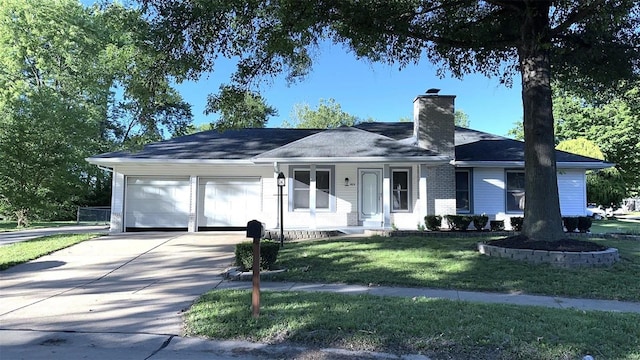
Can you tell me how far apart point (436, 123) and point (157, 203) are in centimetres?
1103

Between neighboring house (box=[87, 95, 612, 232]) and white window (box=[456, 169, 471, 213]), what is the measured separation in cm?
4

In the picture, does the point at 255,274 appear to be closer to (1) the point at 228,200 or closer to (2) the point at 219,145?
(1) the point at 228,200

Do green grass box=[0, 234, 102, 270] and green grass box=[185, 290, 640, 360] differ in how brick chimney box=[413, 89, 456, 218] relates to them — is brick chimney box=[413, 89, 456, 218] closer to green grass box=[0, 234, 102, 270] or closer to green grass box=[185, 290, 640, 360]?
green grass box=[185, 290, 640, 360]

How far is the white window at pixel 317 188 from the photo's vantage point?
651 inches

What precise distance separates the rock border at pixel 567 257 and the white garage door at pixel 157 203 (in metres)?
12.2

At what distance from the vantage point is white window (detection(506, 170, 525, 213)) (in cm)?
1738

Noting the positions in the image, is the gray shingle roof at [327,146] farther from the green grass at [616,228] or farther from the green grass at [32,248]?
the green grass at [32,248]

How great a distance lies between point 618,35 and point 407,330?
11.5m

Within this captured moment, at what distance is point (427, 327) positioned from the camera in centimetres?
512

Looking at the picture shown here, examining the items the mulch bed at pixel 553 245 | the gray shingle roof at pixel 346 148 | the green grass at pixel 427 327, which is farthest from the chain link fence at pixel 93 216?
the mulch bed at pixel 553 245

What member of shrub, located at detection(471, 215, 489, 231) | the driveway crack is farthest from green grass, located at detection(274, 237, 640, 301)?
shrub, located at detection(471, 215, 489, 231)

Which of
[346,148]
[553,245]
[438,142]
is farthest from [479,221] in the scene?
[553,245]

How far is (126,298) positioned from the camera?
285 inches

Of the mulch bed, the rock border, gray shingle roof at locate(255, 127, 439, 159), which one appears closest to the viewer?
the rock border
